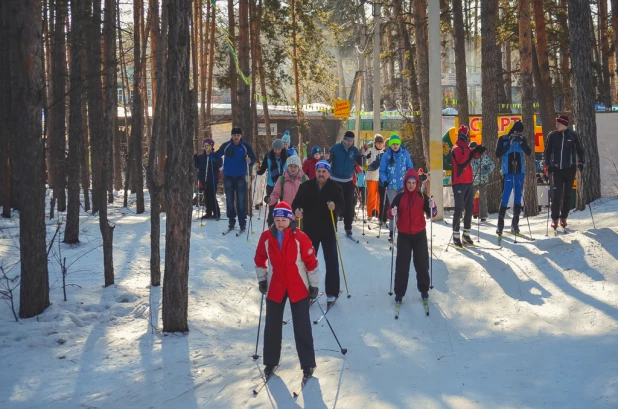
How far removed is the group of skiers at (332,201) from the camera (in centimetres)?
698

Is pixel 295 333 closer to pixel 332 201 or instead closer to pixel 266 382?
pixel 266 382

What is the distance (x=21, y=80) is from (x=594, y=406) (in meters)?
7.07

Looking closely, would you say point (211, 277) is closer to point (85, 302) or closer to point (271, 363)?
point (85, 302)

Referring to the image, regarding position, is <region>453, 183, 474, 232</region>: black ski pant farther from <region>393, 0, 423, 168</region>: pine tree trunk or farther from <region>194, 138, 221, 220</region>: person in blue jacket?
<region>393, 0, 423, 168</region>: pine tree trunk

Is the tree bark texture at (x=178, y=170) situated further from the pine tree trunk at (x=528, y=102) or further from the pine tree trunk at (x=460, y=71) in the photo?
the pine tree trunk at (x=460, y=71)

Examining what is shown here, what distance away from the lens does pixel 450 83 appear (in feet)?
122

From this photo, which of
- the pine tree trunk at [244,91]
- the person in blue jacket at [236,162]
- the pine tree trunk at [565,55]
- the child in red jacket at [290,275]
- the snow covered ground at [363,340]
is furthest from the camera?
the pine tree trunk at [565,55]

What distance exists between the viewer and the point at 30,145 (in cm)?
830

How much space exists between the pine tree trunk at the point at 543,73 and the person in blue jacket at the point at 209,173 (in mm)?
10758

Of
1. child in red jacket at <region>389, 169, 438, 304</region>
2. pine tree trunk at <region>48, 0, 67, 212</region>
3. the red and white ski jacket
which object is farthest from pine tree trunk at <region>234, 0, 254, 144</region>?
the red and white ski jacket

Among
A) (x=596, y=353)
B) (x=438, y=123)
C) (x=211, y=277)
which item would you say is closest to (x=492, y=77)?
(x=438, y=123)

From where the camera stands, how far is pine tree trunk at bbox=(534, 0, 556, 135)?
67.5ft

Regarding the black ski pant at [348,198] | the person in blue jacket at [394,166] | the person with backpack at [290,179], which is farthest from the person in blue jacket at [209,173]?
the person with backpack at [290,179]

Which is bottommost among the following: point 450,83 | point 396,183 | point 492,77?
point 396,183
